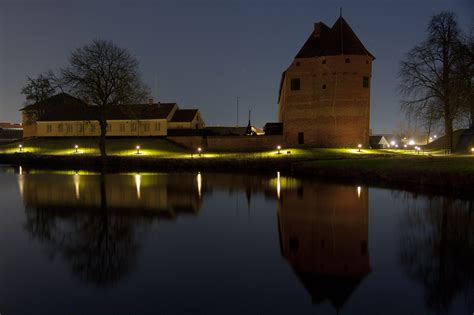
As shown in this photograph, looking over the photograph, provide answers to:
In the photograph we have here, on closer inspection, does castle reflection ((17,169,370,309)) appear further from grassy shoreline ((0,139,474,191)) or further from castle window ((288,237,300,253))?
grassy shoreline ((0,139,474,191))

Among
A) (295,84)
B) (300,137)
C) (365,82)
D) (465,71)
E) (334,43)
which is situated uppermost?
(334,43)

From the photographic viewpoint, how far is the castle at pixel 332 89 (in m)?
36.5

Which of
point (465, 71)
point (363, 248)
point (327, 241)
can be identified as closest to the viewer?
point (363, 248)

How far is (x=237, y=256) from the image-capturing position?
7609 millimetres


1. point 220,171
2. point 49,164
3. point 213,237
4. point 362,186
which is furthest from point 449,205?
point 49,164

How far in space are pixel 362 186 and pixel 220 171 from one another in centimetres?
1257

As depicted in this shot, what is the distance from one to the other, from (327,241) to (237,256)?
2331 mm

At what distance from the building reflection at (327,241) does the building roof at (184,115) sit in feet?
119

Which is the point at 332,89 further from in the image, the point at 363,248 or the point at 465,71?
the point at 363,248

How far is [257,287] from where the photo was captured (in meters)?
5.96

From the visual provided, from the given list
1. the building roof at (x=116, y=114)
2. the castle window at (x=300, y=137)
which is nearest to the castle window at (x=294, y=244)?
the castle window at (x=300, y=137)

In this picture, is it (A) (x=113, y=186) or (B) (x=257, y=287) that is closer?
(B) (x=257, y=287)

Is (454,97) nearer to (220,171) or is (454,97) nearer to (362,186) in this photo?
(362,186)

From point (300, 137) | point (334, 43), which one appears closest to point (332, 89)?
point (334, 43)
